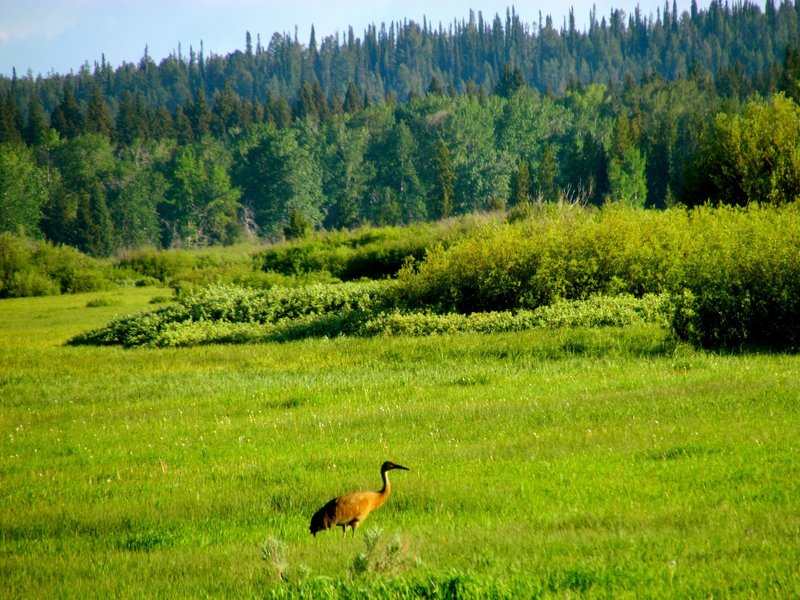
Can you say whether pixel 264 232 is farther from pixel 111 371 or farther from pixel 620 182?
pixel 111 371

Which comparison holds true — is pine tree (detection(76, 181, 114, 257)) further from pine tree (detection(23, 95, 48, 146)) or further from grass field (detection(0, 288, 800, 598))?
grass field (detection(0, 288, 800, 598))

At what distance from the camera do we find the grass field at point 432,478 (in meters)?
6.61

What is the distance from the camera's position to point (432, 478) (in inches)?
386

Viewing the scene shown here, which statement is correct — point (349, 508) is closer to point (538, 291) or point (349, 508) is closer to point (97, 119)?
point (538, 291)

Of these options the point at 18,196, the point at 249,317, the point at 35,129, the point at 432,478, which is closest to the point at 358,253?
the point at 249,317

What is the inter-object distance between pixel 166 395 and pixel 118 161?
346ft

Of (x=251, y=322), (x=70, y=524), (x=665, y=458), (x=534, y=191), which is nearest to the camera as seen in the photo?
(x=70, y=524)

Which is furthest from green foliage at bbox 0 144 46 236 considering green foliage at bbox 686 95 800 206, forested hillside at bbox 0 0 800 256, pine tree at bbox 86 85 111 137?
green foliage at bbox 686 95 800 206

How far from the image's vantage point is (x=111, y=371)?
22281 mm

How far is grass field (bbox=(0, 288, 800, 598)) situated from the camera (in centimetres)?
661

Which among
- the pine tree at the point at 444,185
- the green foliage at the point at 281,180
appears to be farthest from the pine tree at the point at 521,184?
the green foliage at the point at 281,180

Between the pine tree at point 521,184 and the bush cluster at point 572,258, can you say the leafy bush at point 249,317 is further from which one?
the pine tree at point 521,184

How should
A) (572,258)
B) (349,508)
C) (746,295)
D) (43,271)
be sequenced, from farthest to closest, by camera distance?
(43,271) < (572,258) < (746,295) < (349,508)

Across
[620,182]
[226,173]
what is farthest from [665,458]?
[226,173]
